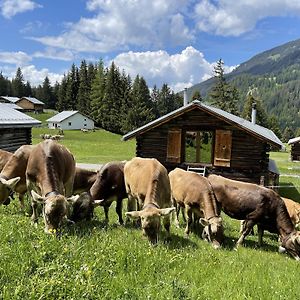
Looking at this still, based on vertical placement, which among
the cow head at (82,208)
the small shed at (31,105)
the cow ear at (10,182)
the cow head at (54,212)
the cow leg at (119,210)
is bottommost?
the cow leg at (119,210)

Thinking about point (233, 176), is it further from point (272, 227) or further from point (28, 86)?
point (28, 86)

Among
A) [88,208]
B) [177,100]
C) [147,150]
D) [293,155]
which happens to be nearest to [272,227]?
[88,208]

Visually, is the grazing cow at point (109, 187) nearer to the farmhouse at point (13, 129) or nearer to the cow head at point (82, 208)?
the cow head at point (82, 208)

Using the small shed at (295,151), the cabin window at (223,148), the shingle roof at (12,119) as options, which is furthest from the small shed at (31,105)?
the cabin window at (223,148)

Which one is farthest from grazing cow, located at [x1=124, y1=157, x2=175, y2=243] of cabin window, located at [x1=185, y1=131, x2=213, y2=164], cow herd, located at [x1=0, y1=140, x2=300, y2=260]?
cabin window, located at [x1=185, y1=131, x2=213, y2=164]

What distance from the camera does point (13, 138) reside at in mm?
20078

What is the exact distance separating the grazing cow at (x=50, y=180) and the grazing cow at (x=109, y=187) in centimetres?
92

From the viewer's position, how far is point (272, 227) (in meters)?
10.5

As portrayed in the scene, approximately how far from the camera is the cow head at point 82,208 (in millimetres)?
10148

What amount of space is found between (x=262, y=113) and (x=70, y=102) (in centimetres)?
5330

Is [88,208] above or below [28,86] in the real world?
below

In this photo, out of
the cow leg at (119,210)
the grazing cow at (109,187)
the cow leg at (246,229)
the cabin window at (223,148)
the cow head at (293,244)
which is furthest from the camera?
the cabin window at (223,148)

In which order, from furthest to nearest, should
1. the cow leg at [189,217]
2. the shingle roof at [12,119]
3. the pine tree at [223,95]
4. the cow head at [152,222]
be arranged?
the pine tree at [223,95] < the shingle roof at [12,119] < the cow leg at [189,217] < the cow head at [152,222]

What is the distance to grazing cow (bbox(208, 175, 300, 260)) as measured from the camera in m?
10.0
